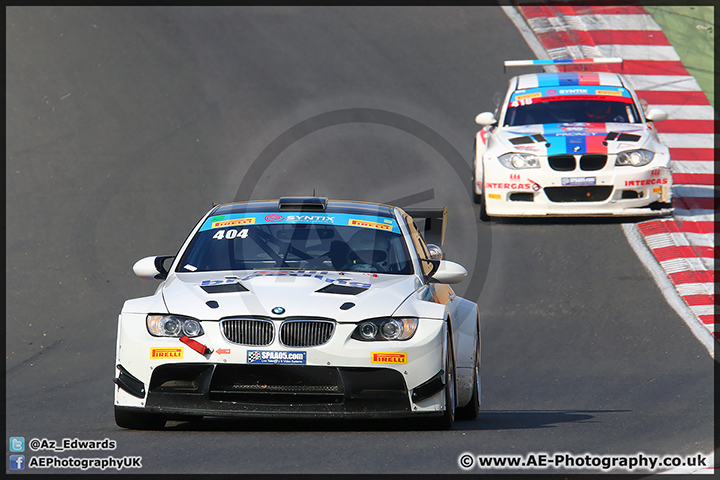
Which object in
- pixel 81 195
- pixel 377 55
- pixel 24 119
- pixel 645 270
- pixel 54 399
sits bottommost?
pixel 54 399

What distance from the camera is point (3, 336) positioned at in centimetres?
1042

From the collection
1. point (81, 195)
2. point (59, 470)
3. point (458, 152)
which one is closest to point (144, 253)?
point (81, 195)

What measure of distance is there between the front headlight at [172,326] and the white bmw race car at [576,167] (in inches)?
310

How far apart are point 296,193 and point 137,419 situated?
855cm

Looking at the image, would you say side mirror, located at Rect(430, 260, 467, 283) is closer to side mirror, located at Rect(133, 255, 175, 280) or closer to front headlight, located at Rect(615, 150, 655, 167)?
side mirror, located at Rect(133, 255, 175, 280)

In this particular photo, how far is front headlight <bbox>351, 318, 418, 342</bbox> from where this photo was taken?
6.17 meters

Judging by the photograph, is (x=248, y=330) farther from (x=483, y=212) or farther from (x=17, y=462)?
(x=483, y=212)

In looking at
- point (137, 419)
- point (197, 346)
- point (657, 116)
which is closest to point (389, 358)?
point (197, 346)

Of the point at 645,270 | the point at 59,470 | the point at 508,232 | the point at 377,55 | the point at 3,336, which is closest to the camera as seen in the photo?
the point at 59,470

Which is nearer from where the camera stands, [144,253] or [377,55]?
[144,253]

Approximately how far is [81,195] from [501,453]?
9.76 metres

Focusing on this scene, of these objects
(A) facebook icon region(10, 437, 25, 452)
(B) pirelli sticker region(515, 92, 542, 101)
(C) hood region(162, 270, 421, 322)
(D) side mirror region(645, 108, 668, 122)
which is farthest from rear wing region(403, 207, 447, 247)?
(D) side mirror region(645, 108, 668, 122)

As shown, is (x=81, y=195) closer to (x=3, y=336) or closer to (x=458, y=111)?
(x=3, y=336)

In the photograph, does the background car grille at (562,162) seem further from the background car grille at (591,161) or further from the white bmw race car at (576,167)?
the background car grille at (591,161)
